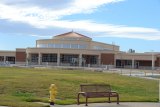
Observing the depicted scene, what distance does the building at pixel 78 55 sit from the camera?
123062mm

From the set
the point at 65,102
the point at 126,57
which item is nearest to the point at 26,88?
the point at 65,102

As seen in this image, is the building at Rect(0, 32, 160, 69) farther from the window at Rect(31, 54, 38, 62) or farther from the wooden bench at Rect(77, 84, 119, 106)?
the wooden bench at Rect(77, 84, 119, 106)

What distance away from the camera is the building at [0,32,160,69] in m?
123

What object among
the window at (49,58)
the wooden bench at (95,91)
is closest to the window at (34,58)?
the window at (49,58)

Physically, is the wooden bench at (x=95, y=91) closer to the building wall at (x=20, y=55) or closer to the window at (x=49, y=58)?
the window at (x=49, y=58)

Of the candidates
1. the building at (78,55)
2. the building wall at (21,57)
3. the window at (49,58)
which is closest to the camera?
the building at (78,55)

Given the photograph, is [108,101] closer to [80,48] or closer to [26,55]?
[80,48]

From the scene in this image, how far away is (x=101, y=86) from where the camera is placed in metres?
19.3

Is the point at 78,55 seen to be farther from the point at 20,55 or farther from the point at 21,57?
the point at 20,55

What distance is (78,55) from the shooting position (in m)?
124

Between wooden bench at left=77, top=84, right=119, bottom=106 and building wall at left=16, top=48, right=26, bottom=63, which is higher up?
building wall at left=16, top=48, right=26, bottom=63

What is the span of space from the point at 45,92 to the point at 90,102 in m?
4.62

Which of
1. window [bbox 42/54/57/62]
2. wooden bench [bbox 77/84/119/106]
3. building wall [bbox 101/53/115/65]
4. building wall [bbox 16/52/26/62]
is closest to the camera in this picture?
wooden bench [bbox 77/84/119/106]

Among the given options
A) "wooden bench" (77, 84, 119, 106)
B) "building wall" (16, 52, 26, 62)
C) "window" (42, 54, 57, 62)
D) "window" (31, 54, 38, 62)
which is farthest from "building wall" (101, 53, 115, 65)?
"wooden bench" (77, 84, 119, 106)
